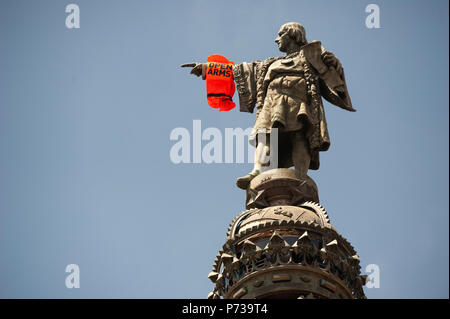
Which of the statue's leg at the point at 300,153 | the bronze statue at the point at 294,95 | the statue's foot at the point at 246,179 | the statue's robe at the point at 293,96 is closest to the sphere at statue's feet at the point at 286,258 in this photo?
the statue's foot at the point at 246,179

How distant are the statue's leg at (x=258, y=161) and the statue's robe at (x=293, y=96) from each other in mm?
249

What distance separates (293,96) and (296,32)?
1962mm

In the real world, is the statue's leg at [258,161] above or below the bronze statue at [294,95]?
below

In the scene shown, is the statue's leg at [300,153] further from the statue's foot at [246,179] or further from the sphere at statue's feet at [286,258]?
the sphere at statue's feet at [286,258]

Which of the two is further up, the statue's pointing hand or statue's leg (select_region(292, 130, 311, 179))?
the statue's pointing hand

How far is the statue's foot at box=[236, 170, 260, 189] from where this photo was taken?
80.2 feet

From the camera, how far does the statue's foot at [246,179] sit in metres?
24.4

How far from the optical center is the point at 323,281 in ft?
68.6

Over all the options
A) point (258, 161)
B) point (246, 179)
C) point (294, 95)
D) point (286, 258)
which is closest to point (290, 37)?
point (294, 95)

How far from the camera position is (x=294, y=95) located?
85.0 feet

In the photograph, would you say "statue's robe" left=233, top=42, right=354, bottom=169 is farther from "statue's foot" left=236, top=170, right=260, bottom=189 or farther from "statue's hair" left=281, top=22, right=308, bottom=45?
"statue's foot" left=236, top=170, right=260, bottom=189

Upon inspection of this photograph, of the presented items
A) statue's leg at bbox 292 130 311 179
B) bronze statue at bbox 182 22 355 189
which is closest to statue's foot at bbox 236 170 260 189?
bronze statue at bbox 182 22 355 189
